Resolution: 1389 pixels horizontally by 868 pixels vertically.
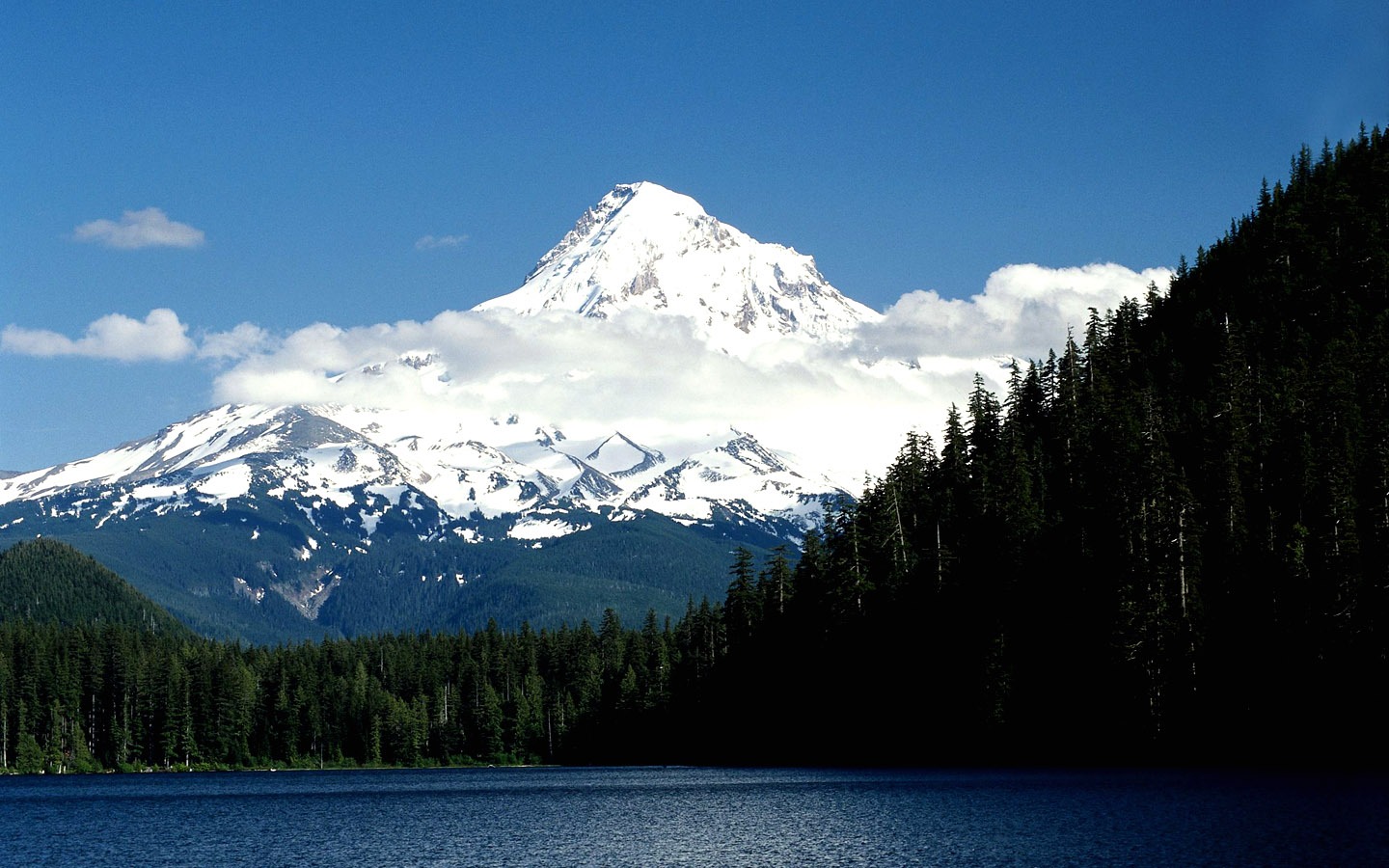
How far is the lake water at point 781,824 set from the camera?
73.0 metres

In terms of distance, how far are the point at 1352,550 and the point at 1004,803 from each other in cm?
4045

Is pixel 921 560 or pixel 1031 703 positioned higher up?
pixel 921 560

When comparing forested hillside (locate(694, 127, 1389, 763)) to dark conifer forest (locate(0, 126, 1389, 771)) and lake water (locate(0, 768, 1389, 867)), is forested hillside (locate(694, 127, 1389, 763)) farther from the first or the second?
lake water (locate(0, 768, 1389, 867))

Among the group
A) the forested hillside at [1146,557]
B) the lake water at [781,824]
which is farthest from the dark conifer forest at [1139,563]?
the lake water at [781,824]

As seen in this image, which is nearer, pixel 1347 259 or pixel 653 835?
pixel 653 835

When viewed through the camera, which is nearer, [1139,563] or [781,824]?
[781,824]

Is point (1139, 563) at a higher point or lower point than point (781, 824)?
higher

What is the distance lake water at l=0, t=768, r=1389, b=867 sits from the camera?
7300 centimetres

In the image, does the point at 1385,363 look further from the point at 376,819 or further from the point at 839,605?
the point at 376,819

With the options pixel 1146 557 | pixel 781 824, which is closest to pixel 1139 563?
pixel 1146 557

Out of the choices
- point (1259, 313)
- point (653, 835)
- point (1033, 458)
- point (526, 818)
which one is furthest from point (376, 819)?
point (1259, 313)

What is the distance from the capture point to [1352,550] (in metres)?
117

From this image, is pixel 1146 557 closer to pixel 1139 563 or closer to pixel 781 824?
pixel 1139 563

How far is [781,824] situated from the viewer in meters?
91.8
